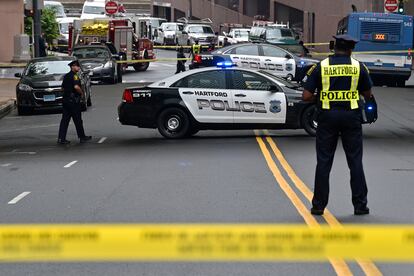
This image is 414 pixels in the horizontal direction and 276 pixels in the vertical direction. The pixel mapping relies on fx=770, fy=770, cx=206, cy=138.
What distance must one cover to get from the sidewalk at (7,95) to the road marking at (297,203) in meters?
10.4

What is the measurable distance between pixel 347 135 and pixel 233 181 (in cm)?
292

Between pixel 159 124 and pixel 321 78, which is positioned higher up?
pixel 321 78

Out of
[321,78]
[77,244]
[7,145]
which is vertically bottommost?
[7,145]

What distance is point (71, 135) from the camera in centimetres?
1706

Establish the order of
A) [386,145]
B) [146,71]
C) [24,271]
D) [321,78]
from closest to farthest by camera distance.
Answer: [24,271] < [321,78] < [386,145] < [146,71]

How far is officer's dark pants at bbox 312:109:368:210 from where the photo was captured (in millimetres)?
7996

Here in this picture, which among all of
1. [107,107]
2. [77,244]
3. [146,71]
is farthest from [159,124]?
[146,71]

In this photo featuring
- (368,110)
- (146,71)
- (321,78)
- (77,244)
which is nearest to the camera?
(77,244)

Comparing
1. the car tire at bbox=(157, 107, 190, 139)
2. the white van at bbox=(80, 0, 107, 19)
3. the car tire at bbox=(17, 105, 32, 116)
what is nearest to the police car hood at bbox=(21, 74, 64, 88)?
the car tire at bbox=(17, 105, 32, 116)

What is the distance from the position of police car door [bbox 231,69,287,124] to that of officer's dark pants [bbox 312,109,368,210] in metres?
6.92

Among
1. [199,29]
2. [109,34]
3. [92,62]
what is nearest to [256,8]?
[199,29]

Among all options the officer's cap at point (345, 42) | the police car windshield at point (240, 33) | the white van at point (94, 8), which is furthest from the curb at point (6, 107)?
the police car windshield at point (240, 33)

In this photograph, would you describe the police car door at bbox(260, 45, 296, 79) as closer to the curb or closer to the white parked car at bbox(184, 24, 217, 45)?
the curb

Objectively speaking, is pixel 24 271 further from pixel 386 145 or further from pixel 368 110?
pixel 386 145
